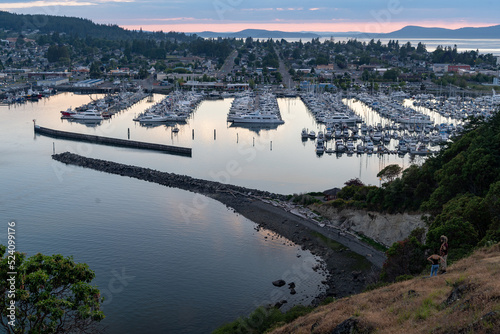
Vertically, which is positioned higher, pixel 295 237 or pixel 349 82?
pixel 349 82

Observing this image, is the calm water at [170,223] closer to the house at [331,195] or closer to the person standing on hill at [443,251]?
the house at [331,195]

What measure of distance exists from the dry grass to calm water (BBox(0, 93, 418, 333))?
14.0 feet

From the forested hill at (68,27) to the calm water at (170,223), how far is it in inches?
3341

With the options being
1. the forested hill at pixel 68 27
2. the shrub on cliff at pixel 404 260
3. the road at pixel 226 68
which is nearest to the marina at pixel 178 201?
the shrub on cliff at pixel 404 260

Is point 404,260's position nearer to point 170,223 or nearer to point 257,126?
point 170,223

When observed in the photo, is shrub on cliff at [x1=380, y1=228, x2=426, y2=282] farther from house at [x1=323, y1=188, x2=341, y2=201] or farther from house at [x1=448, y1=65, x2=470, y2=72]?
house at [x1=448, y1=65, x2=470, y2=72]

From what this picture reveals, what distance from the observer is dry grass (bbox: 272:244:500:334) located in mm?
5285

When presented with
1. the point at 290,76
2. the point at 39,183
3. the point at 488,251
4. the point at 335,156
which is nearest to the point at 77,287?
the point at 488,251

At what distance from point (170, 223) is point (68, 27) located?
108 m

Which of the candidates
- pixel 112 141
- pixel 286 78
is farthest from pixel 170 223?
pixel 286 78

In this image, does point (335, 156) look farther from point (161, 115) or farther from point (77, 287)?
point (77, 287)

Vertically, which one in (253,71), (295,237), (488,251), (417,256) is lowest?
(295,237)

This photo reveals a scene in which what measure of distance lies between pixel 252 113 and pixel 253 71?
89.9 feet

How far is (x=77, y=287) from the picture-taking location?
697 cm
